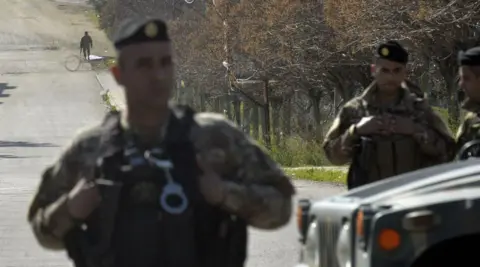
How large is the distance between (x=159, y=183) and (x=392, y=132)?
336 cm

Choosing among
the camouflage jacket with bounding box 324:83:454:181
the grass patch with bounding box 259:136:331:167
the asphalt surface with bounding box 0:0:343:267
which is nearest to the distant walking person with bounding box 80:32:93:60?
the asphalt surface with bounding box 0:0:343:267

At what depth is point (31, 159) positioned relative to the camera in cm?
4019

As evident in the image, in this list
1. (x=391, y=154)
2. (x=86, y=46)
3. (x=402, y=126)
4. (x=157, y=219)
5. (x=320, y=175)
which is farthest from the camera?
(x=86, y=46)

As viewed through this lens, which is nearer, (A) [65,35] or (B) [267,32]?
(B) [267,32]

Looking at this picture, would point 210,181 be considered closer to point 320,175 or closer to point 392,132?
point 392,132

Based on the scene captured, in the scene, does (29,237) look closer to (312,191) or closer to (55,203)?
(312,191)

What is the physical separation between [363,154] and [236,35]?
33.7m

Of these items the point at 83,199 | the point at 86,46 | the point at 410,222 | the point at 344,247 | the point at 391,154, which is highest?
the point at 86,46

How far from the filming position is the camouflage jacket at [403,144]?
25.9 ft

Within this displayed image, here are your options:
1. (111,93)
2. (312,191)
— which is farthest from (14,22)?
(312,191)

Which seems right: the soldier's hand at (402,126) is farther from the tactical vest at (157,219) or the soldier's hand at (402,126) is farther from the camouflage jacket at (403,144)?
the tactical vest at (157,219)

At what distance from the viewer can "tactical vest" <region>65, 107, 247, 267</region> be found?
471cm

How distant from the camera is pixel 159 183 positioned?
472 centimetres

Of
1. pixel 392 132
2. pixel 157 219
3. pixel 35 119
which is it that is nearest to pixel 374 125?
pixel 392 132
